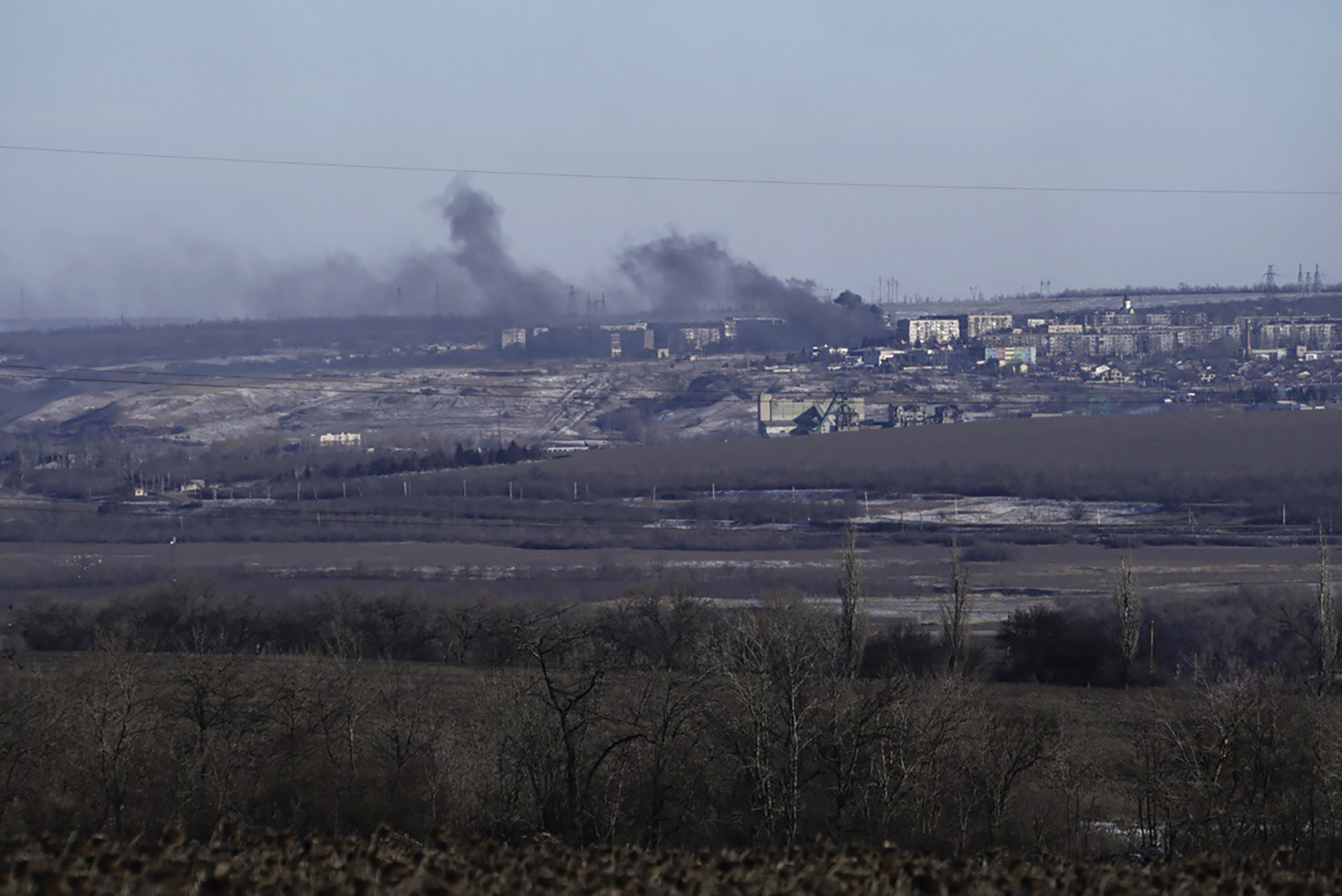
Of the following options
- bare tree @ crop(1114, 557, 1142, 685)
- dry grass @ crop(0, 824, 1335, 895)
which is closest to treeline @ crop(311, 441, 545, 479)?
bare tree @ crop(1114, 557, 1142, 685)

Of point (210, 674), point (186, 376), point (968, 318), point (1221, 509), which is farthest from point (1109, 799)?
point (968, 318)

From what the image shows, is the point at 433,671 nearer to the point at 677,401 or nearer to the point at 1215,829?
the point at 1215,829

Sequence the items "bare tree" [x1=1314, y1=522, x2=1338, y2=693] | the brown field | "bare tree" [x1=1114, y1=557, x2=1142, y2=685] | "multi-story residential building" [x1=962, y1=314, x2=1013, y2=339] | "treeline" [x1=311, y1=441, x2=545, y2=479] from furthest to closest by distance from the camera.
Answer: "multi-story residential building" [x1=962, y1=314, x2=1013, y2=339]
"treeline" [x1=311, y1=441, x2=545, y2=479]
the brown field
"bare tree" [x1=1114, y1=557, x2=1142, y2=685]
"bare tree" [x1=1314, y1=522, x2=1338, y2=693]

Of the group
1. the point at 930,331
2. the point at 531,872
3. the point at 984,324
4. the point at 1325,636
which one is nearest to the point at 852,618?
the point at 1325,636

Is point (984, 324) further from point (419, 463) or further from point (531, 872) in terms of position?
point (531, 872)

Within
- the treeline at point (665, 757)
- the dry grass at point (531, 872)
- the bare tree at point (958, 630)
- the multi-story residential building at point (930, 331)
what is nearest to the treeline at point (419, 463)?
the bare tree at point (958, 630)

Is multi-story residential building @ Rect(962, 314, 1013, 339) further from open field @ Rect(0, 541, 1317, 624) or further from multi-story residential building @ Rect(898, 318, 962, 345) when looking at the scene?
open field @ Rect(0, 541, 1317, 624)
